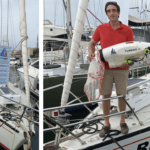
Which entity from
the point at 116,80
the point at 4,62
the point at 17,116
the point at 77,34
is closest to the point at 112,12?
the point at 77,34

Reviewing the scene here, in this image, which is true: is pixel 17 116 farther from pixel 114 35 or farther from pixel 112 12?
pixel 112 12

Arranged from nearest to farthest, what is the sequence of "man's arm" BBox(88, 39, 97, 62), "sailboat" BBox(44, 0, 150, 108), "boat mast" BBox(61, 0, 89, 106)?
"boat mast" BBox(61, 0, 89, 106) < "man's arm" BBox(88, 39, 97, 62) < "sailboat" BBox(44, 0, 150, 108)

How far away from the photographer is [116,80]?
1607 mm

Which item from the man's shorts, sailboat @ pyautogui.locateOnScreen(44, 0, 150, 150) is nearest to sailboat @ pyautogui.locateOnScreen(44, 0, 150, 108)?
sailboat @ pyautogui.locateOnScreen(44, 0, 150, 150)

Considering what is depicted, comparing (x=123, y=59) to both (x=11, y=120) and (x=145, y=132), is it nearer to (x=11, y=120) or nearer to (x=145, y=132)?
(x=145, y=132)

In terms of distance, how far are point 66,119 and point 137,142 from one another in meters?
0.70

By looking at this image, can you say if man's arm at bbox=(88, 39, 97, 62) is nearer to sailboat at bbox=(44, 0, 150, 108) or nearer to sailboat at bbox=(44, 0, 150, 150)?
sailboat at bbox=(44, 0, 150, 150)

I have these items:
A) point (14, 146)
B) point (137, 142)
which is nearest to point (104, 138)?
point (137, 142)

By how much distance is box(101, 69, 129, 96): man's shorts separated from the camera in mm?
1594

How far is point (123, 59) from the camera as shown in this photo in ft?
4.87

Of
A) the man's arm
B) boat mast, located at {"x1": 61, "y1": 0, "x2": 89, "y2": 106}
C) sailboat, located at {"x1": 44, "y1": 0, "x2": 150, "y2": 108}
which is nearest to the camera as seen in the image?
boat mast, located at {"x1": 61, "y1": 0, "x2": 89, "y2": 106}

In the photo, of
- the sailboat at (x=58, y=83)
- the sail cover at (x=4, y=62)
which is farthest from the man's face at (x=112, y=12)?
the sailboat at (x=58, y=83)

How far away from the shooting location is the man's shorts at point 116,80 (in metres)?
1.59

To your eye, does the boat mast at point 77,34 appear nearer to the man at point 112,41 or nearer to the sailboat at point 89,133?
the sailboat at point 89,133
